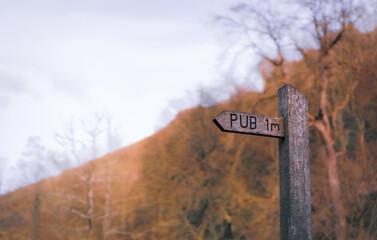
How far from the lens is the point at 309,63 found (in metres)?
15.5

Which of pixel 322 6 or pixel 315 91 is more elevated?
pixel 322 6

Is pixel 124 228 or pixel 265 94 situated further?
pixel 124 228

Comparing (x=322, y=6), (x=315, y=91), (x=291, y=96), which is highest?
(x=322, y=6)

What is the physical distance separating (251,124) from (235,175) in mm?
14163

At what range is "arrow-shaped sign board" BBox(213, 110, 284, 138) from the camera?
3.20 metres

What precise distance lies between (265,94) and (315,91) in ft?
6.18

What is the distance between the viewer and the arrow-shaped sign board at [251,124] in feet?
10.5

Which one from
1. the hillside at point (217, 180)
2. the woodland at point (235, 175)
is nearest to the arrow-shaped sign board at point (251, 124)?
the woodland at point (235, 175)

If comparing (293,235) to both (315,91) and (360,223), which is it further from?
(315,91)

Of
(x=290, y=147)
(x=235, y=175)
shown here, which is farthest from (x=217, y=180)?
(x=290, y=147)

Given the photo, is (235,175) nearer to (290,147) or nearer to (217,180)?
(217,180)

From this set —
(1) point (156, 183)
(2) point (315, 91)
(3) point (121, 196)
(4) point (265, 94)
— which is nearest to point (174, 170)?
(1) point (156, 183)

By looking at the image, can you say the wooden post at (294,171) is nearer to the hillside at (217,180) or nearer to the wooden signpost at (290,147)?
the wooden signpost at (290,147)

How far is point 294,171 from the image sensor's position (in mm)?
3229
